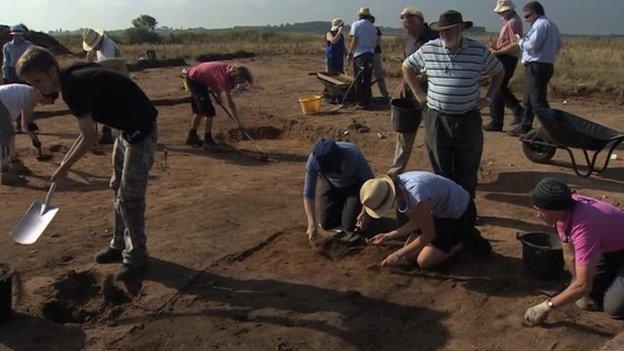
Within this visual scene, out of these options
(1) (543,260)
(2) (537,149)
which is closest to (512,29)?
(2) (537,149)

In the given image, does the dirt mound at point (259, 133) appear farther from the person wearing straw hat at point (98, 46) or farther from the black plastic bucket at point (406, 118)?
the black plastic bucket at point (406, 118)

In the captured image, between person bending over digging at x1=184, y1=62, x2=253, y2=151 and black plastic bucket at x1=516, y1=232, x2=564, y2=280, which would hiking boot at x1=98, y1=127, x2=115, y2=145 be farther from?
black plastic bucket at x1=516, y1=232, x2=564, y2=280

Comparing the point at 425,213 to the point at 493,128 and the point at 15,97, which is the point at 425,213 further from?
the point at 493,128

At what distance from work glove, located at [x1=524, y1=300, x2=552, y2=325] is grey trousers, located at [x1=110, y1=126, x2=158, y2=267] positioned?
2.69 m

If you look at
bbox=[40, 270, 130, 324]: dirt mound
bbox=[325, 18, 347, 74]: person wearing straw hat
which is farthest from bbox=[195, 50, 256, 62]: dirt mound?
bbox=[40, 270, 130, 324]: dirt mound

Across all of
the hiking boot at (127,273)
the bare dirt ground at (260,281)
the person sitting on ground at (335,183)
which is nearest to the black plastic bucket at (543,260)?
the bare dirt ground at (260,281)

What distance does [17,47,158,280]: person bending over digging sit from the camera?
3.77 meters

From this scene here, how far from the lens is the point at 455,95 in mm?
4980

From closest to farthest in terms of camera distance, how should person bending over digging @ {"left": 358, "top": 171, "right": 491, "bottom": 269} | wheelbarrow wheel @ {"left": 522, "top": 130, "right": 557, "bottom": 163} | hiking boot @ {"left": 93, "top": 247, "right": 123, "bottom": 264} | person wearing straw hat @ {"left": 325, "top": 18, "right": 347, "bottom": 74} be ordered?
person bending over digging @ {"left": 358, "top": 171, "right": 491, "bottom": 269} < hiking boot @ {"left": 93, "top": 247, "right": 123, "bottom": 264} < wheelbarrow wheel @ {"left": 522, "top": 130, "right": 557, "bottom": 163} < person wearing straw hat @ {"left": 325, "top": 18, "right": 347, "bottom": 74}

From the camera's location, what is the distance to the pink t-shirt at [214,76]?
26.0ft

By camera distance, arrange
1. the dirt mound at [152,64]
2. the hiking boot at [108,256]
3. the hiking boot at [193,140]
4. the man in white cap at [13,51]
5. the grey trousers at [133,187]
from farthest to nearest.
A: the dirt mound at [152,64] < the hiking boot at [193,140] < the man in white cap at [13,51] < the hiking boot at [108,256] < the grey trousers at [133,187]

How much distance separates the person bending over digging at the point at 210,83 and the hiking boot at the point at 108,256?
3457 millimetres

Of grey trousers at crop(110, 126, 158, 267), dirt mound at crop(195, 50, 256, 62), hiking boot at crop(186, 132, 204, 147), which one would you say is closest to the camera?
grey trousers at crop(110, 126, 158, 267)

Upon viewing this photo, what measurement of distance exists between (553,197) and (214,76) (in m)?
5.50
